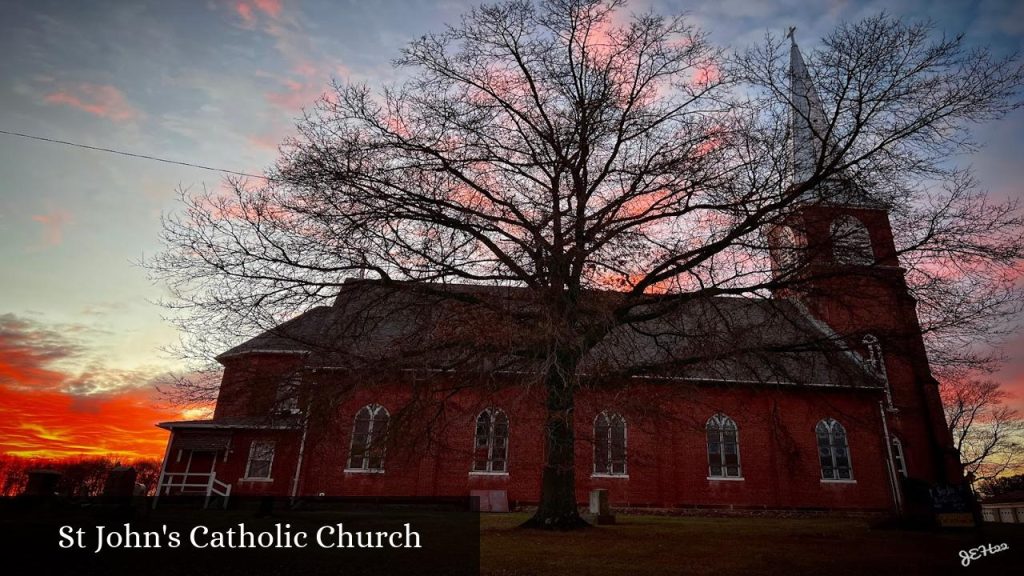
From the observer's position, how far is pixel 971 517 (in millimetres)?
12914

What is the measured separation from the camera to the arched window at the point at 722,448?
22484mm

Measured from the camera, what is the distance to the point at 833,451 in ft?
76.9

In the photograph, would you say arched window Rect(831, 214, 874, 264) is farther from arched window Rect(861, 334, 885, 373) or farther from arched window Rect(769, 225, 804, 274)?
arched window Rect(861, 334, 885, 373)

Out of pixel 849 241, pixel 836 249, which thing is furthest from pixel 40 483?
pixel 849 241

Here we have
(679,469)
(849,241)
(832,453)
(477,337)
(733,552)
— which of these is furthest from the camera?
(832,453)

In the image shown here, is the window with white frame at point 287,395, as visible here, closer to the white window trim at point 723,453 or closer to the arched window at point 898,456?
the white window trim at point 723,453

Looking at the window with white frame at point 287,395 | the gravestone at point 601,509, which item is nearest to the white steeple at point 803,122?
the gravestone at point 601,509

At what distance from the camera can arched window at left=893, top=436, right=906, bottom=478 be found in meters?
23.7

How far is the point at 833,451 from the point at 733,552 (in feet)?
59.8

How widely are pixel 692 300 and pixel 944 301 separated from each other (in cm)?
430

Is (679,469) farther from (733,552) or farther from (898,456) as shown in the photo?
(733,552)

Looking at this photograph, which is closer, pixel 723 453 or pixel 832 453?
pixel 723 453

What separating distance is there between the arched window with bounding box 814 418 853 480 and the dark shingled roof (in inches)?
563

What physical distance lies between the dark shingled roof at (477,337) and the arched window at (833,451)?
14.3m
